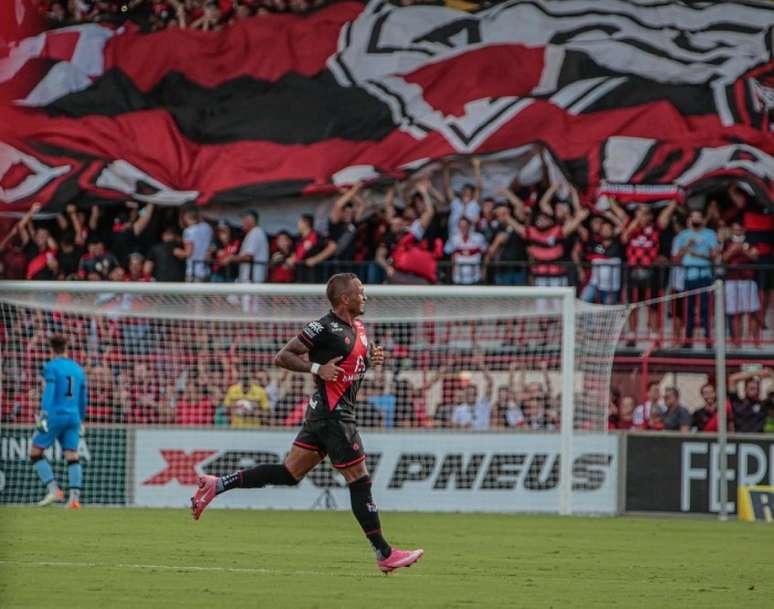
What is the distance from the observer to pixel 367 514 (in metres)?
11.1

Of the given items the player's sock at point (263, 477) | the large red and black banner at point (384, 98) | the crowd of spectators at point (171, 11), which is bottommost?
the player's sock at point (263, 477)

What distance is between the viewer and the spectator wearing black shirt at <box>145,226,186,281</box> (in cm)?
2431

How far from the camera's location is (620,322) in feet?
70.4

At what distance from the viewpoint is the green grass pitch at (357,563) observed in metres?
9.34

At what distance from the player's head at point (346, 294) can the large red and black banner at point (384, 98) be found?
13303mm

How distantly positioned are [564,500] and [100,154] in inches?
407

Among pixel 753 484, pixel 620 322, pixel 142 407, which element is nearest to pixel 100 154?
pixel 142 407

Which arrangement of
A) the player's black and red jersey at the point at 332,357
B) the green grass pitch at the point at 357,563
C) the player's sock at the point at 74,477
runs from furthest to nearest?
the player's sock at the point at 74,477 < the player's black and red jersey at the point at 332,357 < the green grass pitch at the point at 357,563

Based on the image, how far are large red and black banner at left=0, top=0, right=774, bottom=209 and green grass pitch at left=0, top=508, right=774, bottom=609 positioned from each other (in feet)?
26.7

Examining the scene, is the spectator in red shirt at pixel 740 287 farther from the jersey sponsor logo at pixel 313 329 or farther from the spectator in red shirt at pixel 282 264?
the jersey sponsor logo at pixel 313 329

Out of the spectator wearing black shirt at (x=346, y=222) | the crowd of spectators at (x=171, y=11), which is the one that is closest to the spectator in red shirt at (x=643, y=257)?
the spectator wearing black shirt at (x=346, y=222)

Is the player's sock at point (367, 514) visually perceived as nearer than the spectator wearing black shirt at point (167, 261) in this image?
Yes

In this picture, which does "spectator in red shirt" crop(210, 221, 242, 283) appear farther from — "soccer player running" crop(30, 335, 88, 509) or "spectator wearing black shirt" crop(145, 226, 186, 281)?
"soccer player running" crop(30, 335, 88, 509)

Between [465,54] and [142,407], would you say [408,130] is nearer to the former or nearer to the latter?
[465,54]
